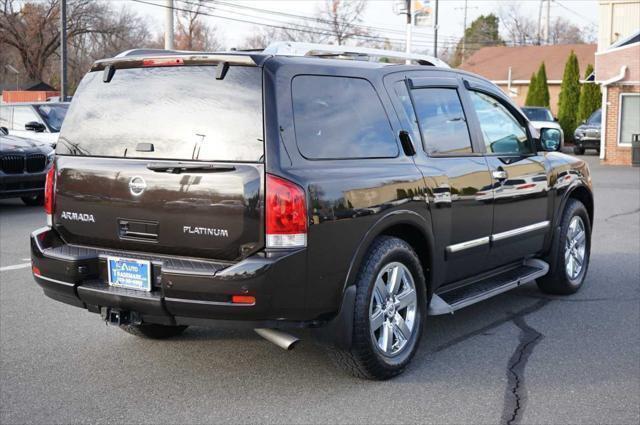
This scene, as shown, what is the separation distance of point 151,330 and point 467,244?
89.5 inches

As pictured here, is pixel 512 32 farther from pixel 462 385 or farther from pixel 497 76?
pixel 462 385

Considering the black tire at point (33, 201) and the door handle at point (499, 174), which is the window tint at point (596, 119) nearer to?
the black tire at point (33, 201)

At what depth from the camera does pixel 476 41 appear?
3612 inches

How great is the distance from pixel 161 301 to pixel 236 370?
90cm

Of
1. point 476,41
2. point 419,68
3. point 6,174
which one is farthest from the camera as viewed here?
point 476,41

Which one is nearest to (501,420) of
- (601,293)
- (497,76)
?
(601,293)

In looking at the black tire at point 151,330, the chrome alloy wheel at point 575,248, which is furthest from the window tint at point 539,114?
the black tire at point 151,330

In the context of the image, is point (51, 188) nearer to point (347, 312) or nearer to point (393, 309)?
point (347, 312)

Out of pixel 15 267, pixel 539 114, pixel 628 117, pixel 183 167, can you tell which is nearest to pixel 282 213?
pixel 183 167

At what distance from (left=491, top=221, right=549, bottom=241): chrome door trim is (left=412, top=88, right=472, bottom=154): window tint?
0.71 meters

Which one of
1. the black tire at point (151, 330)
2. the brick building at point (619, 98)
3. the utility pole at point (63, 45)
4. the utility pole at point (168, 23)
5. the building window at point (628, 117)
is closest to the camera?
the black tire at point (151, 330)

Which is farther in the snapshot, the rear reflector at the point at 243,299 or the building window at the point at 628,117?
the building window at the point at 628,117

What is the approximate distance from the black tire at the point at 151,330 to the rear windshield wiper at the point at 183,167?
1.49 metres

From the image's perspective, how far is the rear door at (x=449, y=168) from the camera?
5.43m
